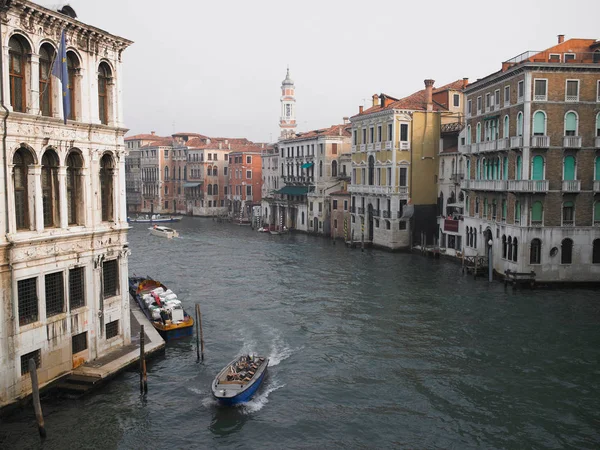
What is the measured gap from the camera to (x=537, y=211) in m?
35.0

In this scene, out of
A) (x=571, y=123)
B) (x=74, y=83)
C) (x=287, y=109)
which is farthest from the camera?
(x=287, y=109)

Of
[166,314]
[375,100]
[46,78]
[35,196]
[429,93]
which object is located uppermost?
[375,100]

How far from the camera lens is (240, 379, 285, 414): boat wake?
61.8 ft

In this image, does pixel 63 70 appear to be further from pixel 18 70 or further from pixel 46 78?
pixel 18 70

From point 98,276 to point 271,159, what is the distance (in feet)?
213

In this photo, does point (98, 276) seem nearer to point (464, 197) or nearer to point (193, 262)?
point (193, 262)

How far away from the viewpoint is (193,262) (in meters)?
47.3

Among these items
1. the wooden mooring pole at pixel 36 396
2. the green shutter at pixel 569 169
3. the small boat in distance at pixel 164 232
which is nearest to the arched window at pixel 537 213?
the green shutter at pixel 569 169

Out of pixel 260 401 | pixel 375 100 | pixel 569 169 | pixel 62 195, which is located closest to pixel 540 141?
pixel 569 169

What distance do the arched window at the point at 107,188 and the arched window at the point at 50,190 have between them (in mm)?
2358

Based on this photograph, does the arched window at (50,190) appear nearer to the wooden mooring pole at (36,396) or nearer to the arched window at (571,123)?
the wooden mooring pole at (36,396)

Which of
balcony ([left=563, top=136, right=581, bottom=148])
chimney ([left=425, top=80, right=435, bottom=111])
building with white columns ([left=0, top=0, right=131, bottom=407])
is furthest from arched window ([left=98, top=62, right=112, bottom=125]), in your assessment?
chimney ([left=425, top=80, right=435, bottom=111])

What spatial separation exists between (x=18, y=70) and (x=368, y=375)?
49.4ft

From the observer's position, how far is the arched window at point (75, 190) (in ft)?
64.1
